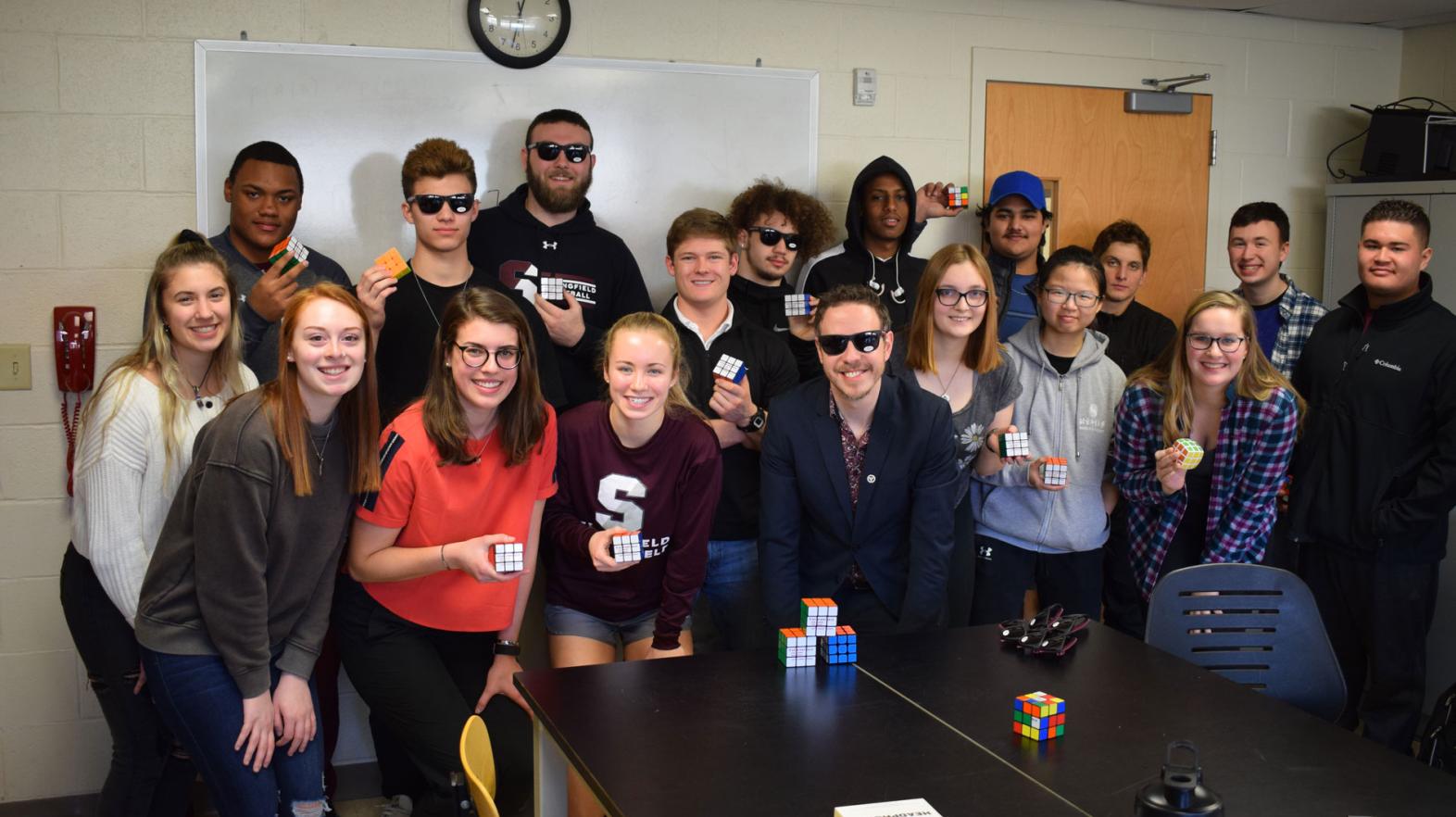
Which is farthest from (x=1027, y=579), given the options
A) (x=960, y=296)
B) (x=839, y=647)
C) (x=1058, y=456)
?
(x=839, y=647)

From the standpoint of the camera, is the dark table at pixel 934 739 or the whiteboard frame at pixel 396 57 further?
the whiteboard frame at pixel 396 57

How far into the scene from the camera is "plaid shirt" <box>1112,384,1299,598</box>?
365 cm

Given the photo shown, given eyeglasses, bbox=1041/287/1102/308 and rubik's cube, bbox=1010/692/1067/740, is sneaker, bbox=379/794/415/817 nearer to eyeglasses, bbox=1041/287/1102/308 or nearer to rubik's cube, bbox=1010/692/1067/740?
rubik's cube, bbox=1010/692/1067/740

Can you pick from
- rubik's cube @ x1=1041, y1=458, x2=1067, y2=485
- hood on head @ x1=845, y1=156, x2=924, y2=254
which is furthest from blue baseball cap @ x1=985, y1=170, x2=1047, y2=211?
rubik's cube @ x1=1041, y1=458, x2=1067, y2=485

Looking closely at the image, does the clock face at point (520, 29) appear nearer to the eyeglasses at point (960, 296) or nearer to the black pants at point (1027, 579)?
the eyeglasses at point (960, 296)

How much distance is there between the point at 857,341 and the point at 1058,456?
918 mm

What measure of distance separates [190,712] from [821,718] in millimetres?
1417

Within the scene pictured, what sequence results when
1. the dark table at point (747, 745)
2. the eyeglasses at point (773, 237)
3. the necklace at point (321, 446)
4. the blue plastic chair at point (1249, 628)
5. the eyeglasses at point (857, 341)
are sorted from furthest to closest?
the eyeglasses at point (773, 237)
the eyeglasses at point (857, 341)
the blue plastic chair at point (1249, 628)
the necklace at point (321, 446)
the dark table at point (747, 745)

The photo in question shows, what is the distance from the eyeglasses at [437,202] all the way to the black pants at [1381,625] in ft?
9.91

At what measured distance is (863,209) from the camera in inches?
181

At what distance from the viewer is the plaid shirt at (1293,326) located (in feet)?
14.7

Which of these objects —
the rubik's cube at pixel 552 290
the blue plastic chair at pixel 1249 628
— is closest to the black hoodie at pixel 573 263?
the rubik's cube at pixel 552 290

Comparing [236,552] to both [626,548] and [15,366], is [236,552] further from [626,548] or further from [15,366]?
[15,366]

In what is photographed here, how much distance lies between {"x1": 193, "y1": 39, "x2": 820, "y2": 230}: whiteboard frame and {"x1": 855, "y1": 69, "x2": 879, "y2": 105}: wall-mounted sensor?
17 centimetres
